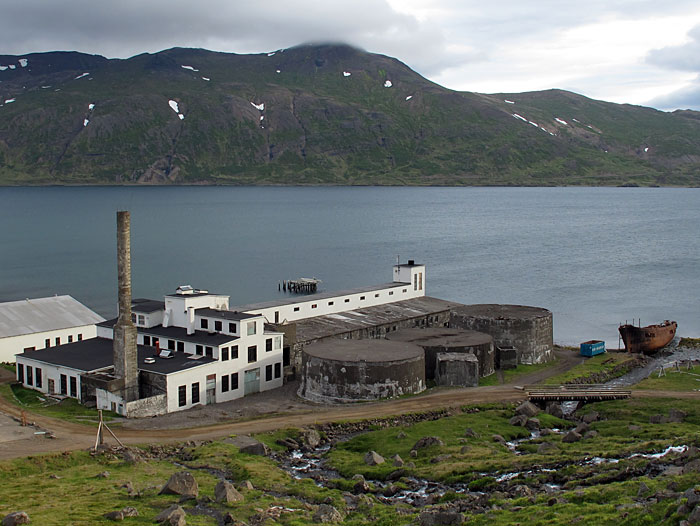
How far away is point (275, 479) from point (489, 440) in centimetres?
1495

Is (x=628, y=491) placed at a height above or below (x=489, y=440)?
above

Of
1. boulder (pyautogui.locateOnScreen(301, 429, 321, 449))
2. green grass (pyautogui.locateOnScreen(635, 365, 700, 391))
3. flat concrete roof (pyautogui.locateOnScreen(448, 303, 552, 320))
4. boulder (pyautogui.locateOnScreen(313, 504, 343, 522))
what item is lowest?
green grass (pyautogui.locateOnScreen(635, 365, 700, 391))

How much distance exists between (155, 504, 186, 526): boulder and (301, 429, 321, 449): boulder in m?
16.0

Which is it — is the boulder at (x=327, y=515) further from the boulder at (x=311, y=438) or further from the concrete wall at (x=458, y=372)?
the concrete wall at (x=458, y=372)

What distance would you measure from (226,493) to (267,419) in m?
17.4

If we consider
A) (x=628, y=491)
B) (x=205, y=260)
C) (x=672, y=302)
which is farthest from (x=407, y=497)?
(x=205, y=260)

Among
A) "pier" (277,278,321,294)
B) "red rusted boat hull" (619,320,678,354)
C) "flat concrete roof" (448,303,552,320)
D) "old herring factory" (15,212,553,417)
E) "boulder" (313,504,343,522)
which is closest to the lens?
"boulder" (313,504,343,522)

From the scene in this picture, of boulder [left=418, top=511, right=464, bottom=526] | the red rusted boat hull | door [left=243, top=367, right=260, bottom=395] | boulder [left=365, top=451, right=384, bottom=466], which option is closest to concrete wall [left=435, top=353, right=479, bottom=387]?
door [left=243, top=367, right=260, bottom=395]

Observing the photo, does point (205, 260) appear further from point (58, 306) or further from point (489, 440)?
point (489, 440)

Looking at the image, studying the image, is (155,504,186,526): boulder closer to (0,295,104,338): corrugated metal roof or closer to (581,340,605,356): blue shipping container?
(0,295,104,338): corrugated metal roof

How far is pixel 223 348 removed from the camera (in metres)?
55.9

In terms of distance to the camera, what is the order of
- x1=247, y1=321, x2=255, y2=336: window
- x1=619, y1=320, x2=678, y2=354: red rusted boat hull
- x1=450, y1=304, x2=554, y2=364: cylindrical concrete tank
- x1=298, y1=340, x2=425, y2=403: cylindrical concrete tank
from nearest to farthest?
x1=298, y1=340, x2=425, y2=403: cylindrical concrete tank, x1=247, y1=321, x2=255, y2=336: window, x1=450, y1=304, x2=554, y2=364: cylindrical concrete tank, x1=619, y1=320, x2=678, y2=354: red rusted boat hull

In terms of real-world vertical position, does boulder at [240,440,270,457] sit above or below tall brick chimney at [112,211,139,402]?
below

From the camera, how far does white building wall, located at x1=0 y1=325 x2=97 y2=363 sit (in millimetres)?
66500
